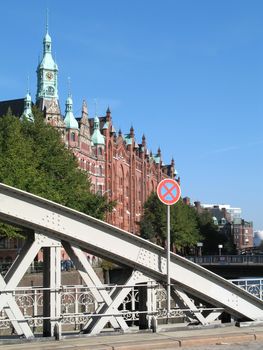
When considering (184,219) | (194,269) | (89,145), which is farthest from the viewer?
(184,219)

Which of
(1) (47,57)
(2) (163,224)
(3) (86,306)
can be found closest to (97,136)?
(1) (47,57)

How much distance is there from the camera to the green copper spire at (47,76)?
258ft

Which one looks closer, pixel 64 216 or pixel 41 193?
pixel 64 216

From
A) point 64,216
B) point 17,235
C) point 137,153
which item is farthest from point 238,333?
point 137,153

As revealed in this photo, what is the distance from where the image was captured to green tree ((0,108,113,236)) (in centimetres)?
4028

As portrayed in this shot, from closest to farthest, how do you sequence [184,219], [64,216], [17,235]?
[64,216]
[17,235]
[184,219]

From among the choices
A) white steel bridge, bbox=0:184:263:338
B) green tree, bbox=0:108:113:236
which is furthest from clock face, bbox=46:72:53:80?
white steel bridge, bbox=0:184:263:338

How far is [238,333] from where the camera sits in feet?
41.1

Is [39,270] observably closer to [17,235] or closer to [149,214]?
[17,235]

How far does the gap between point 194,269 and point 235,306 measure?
145 centimetres

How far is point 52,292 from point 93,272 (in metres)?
0.97

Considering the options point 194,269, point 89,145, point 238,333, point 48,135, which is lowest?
point 238,333

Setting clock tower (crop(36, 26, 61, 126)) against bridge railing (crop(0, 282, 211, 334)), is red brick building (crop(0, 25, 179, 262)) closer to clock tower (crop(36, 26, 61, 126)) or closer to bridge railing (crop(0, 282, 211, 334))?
clock tower (crop(36, 26, 61, 126))

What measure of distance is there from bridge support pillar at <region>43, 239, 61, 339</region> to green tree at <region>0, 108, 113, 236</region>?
88.3 feet
